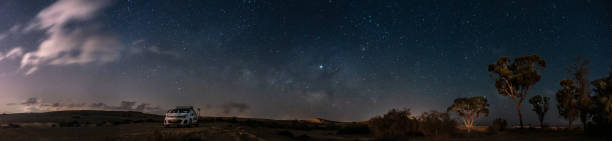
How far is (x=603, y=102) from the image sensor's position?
68.6 feet

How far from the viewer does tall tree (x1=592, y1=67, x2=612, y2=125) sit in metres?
20.3

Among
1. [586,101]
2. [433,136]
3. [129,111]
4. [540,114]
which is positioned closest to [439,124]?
[433,136]

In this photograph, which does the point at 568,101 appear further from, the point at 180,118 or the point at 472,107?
Result: the point at 180,118

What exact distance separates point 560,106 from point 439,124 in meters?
27.5

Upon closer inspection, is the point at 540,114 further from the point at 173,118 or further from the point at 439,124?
the point at 173,118

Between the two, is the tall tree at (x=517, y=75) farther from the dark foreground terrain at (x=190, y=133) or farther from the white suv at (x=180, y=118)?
the white suv at (x=180, y=118)

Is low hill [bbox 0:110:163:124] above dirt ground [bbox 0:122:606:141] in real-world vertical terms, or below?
below

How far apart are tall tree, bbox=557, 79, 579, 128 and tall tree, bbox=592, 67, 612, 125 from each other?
17.8 meters

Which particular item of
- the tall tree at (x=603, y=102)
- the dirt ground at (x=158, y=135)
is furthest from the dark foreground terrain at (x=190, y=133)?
the tall tree at (x=603, y=102)

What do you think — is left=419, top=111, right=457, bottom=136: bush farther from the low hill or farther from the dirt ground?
the low hill

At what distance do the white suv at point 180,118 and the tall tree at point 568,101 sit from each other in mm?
42681

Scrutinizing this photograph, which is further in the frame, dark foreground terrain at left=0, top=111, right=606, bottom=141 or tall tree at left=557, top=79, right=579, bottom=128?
tall tree at left=557, top=79, right=579, bottom=128

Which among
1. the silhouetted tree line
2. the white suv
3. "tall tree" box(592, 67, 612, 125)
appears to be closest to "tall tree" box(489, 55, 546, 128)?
the silhouetted tree line

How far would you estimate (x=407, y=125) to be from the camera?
2783 cm
